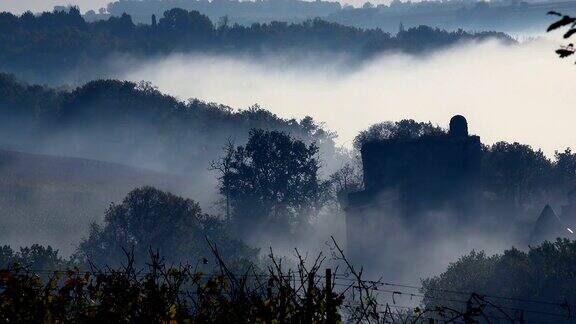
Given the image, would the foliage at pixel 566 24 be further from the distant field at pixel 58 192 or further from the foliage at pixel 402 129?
the foliage at pixel 402 129

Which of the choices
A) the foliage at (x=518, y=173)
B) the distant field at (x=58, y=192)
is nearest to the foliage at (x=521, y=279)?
the distant field at (x=58, y=192)

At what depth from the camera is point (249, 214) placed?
83312mm

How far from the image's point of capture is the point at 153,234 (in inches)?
2726

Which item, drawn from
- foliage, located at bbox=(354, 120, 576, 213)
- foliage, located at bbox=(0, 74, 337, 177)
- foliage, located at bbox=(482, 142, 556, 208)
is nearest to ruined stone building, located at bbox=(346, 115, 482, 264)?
foliage, located at bbox=(354, 120, 576, 213)

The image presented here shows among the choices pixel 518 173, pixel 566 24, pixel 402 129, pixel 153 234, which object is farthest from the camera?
pixel 402 129

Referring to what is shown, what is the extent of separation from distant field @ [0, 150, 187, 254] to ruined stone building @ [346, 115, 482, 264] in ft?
62.3

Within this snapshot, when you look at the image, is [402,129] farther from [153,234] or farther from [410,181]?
[153,234]

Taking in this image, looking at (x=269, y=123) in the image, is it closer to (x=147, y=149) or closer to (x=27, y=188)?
Answer: (x=147, y=149)

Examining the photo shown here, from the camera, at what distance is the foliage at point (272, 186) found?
83.4 meters

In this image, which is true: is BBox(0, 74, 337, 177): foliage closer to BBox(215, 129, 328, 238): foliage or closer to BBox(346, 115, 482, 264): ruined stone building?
BBox(215, 129, 328, 238): foliage

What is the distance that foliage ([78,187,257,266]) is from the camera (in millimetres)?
67188

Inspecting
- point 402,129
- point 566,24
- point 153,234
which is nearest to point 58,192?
point 153,234

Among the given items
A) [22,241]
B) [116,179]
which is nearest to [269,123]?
[116,179]

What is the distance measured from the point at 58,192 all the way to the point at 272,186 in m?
18.9
